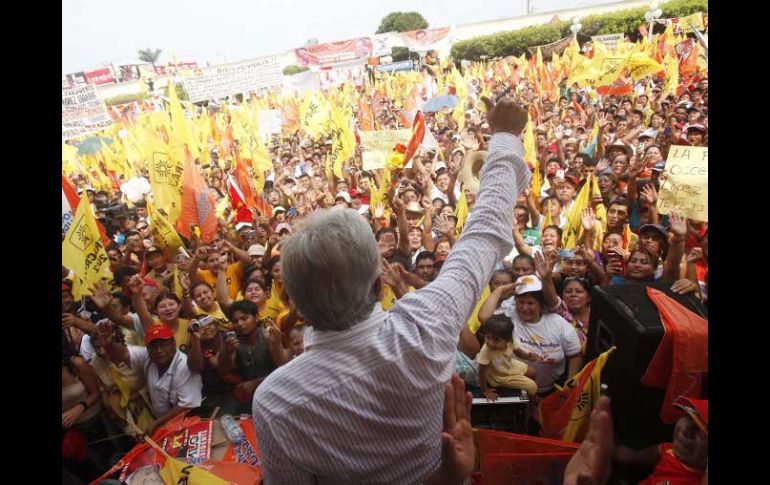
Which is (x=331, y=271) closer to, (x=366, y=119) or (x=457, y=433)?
(x=457, y=433)

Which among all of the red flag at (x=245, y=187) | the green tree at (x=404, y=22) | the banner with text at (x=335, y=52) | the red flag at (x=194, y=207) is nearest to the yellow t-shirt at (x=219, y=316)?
the red flag at (x=194, y=207)

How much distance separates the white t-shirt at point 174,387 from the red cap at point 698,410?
261 cm

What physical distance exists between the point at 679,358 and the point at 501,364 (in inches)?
39.4

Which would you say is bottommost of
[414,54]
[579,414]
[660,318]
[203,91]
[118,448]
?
[118,448]

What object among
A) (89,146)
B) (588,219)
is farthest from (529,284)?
(89,146)

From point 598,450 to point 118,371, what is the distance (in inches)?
112

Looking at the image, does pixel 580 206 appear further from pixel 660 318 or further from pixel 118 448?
pixel 118 448

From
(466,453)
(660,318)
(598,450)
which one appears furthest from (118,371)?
(660,318)

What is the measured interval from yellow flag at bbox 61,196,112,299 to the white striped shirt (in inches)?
102

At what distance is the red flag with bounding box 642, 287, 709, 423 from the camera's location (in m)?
1.72

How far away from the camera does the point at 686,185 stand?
3051 mm

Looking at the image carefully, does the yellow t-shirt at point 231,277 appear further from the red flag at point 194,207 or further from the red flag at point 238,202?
the red flag at point 238,202

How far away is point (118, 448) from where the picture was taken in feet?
9.35
